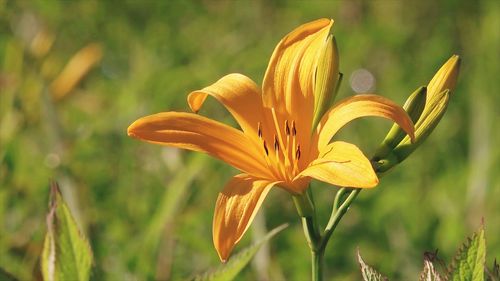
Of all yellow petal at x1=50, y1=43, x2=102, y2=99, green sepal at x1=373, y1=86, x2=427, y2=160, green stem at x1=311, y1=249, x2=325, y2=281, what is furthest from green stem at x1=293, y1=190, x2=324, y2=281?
yellow petal at x1=50, y1=43, x2=102, y2=99

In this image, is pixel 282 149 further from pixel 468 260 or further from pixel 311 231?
pixel 468 260

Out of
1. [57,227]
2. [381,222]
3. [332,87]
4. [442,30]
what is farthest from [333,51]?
[442,30]

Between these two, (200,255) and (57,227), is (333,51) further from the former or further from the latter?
(200,255)

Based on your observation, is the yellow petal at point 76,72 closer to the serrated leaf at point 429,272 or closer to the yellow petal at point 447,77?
the yellow petal at point 447,77

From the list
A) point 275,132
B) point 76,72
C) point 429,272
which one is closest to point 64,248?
point 275,132

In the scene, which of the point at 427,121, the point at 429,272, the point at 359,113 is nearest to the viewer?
the point at 429,272

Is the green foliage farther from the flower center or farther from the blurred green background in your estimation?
the blurred green background
